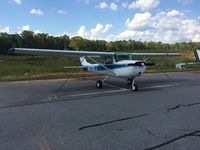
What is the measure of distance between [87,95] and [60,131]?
18.6ft

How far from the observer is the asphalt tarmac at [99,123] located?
5.26 metres

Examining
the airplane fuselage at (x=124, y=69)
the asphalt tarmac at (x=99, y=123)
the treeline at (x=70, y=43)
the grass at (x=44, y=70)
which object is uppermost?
the treeline at (x=70, y=43)

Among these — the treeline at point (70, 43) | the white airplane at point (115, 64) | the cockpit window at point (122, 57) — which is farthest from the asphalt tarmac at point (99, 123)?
the treeline at point (70, 43)

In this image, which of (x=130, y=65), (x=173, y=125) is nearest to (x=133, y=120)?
(x=173, y=125)

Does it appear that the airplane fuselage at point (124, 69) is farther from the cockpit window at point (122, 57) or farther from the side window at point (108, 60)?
the cockpit window at point (122, 57)

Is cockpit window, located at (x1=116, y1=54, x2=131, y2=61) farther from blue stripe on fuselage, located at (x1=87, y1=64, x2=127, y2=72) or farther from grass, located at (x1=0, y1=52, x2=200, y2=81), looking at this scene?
grass, located at (x1=0, y1=52, x2=200, y2=81)

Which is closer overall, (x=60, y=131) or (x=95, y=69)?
(x=60, y=131)

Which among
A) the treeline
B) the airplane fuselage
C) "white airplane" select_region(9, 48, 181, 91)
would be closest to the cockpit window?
"white airplane" select_region(9, 48, 181, 91)

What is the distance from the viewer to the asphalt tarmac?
5.26m

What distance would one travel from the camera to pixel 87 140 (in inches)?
215

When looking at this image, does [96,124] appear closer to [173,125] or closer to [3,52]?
[173,125]

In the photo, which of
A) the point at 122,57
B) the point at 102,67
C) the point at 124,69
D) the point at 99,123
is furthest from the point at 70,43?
the point at 99,123

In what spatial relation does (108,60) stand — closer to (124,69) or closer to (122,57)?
(122,57)

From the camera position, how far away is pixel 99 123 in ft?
22.5
